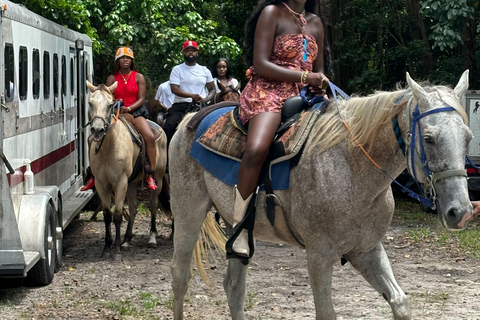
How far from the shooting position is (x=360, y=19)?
17.3m

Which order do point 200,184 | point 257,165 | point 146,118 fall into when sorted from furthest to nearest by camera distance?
1. point 146,118
2. point 200,184
3. point 257,165

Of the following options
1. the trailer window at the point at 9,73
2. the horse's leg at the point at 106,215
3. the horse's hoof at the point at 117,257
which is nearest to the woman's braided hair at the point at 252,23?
the trailer window at the point at 9,73

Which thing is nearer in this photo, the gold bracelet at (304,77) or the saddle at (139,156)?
the gold bracelet at (304,77)

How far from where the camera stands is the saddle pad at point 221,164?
486 cm

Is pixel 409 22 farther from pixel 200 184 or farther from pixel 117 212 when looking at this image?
pixel 200 184

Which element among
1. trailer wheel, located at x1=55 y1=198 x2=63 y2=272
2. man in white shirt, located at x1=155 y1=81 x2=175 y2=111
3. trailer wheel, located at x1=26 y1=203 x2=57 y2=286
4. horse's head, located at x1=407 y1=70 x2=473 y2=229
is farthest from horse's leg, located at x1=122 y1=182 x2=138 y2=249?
horse's head, located at x1=407 y1=70 x2=473 y2=229

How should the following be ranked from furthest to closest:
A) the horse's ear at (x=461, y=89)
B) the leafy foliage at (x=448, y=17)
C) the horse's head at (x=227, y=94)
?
the leafy foliage at (x=448, y=17) → the horse's head at (x=227, y=94) → the horse's ear at (x=461, y=89)

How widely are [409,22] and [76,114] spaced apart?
8.38m

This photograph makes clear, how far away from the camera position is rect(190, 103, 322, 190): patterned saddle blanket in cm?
483

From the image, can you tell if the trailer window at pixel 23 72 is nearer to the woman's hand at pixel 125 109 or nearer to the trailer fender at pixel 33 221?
the trailer fender at pixel 33 221

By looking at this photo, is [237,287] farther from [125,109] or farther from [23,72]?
[125,109]

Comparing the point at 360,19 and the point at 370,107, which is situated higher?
the point at 360,19

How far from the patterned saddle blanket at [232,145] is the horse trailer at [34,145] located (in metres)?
2.04

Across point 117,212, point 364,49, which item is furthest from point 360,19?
point 117,212
